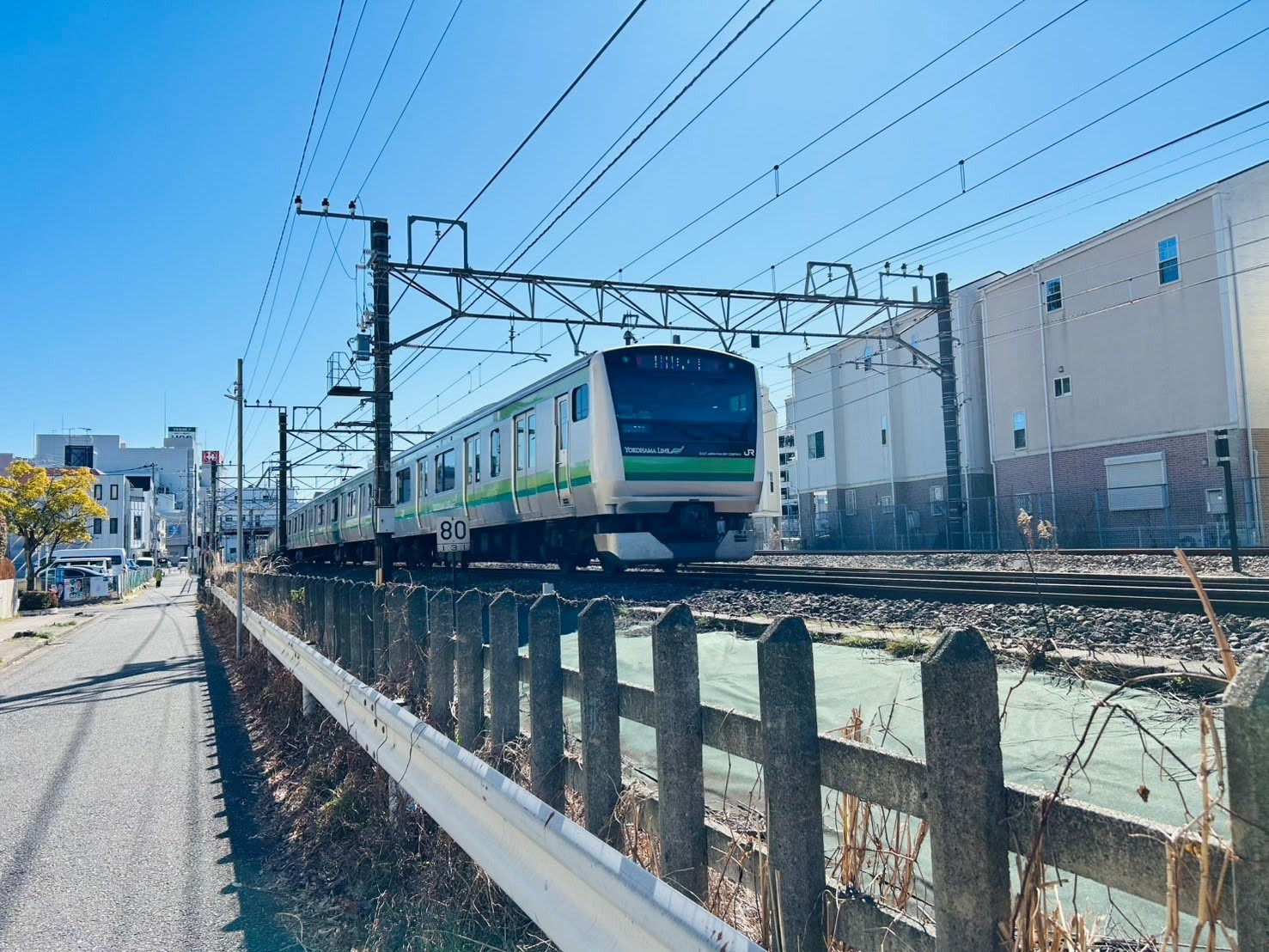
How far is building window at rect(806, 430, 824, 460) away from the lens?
44.9 m

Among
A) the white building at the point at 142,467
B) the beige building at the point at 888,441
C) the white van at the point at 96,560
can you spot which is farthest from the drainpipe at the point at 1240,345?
the white building at the point at 142,467

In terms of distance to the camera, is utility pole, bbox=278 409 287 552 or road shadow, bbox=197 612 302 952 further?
utility pole, bbox=278 409 287 552

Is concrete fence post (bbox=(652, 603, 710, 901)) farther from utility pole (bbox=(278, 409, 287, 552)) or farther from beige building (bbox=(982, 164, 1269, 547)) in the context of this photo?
utility pole (bbox=(278, 409, 287, 552))

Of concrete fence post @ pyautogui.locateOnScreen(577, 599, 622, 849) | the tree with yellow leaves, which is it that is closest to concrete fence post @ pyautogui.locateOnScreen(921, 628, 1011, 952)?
concrete fence post @ pyautogui.locateOnScreen(577, 599, 622, 849)

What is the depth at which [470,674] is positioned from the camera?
409cm

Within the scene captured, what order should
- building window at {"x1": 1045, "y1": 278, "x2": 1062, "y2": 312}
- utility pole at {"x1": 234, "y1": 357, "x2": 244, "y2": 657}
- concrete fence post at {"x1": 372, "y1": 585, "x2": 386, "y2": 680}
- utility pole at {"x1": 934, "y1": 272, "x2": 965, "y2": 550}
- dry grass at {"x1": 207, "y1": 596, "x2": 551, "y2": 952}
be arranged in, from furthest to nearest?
building window at {"x1": 1045, "y1": 278, "x2": 1062, "y2": 312}, utility pole at {"x1": 934, "y1": 272, "x2": 965, "y2": 550}, utility pole at {"x1": 234, "y1": 357, "x2": 244, "y2": 657}, concrete fence post at {"x1": 372, "y1": 585, "x2": 386, "y2": 680}, dry grass at {"x1": 207, "y1": 596, "x2": 551, "y2": 952}

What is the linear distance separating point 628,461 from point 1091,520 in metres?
21.2

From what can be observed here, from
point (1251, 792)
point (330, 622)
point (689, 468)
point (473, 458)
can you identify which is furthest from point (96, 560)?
point (1251, 792)

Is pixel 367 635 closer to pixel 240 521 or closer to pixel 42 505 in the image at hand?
pixel 240 521

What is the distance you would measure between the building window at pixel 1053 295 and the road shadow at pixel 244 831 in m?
28.4

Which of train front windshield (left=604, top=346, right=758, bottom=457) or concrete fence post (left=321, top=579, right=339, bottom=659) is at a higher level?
train front windshield (left=604, top=346, right=758, bottom=457)

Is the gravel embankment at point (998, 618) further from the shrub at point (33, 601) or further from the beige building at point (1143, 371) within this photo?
the shrub at point (33, 601)

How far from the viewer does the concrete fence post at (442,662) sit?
4391mm

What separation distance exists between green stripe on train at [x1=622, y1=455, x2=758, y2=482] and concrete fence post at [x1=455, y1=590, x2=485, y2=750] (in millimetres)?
9144
